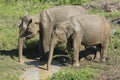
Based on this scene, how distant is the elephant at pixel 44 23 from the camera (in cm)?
1289

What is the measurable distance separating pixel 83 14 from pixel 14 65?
2462 millimetres

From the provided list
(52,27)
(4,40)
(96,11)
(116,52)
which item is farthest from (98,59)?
(96,11)

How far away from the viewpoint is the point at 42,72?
11.7 m

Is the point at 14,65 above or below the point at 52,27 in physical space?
below

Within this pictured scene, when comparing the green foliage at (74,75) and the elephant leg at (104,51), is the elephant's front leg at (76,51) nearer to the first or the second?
the elephant leg at (104,51)

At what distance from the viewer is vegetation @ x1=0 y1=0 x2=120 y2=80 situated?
1014 centimetres

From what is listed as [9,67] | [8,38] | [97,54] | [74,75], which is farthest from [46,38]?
[74,75]

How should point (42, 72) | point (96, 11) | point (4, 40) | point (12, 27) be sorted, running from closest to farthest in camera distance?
point (42, 72)
point (4, 40)
point (12, 27)
point (96, 11)

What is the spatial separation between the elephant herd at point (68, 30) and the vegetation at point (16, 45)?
528 mm

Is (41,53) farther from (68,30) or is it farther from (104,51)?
(104,51)

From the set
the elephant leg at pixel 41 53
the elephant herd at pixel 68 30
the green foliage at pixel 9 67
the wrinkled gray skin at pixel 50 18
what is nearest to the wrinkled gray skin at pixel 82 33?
the elephant herd at pixel 68 30

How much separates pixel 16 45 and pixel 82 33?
3.19 m

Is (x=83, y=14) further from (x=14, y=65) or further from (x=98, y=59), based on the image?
(x=14, y=65)

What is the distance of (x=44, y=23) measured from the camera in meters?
13.0
